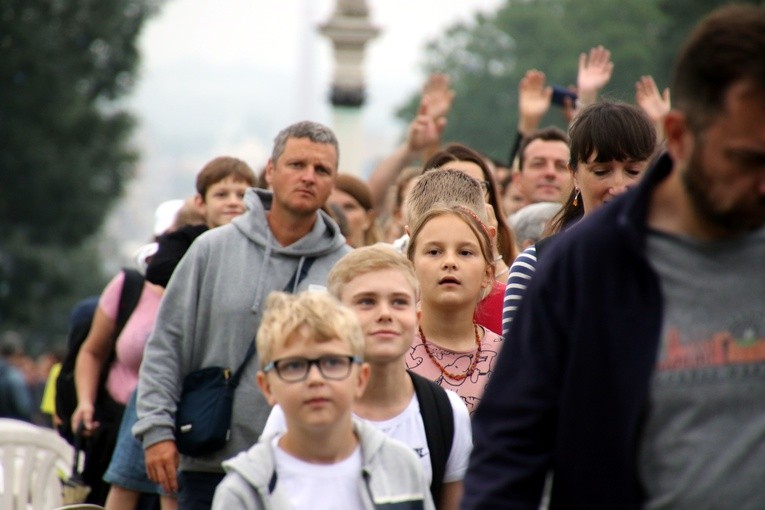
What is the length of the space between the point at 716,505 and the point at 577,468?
0.30 m

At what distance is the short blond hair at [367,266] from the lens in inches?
191

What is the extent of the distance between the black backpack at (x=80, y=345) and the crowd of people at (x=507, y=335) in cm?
122

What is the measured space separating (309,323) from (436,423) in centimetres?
82

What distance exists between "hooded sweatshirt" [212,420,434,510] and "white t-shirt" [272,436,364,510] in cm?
3

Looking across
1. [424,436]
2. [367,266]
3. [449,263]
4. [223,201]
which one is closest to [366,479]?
[424,436]

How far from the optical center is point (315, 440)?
4.11 metres

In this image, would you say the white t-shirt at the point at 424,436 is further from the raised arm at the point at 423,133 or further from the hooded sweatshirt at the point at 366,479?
the raised arm at the point at 423,133

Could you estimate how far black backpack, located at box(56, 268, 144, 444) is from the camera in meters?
7.78

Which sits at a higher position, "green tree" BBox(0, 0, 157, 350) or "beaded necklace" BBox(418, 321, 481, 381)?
"green tree" BBox(0, 0, 157, 350)

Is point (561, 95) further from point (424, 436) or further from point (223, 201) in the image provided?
point (424, 436)

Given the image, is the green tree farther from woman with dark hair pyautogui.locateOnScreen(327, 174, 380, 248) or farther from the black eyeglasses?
the black eyeglasses

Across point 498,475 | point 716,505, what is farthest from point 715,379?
point 498,475

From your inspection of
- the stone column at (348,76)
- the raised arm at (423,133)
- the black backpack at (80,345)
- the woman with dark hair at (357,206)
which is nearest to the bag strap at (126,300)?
the black backpack at (80,345)

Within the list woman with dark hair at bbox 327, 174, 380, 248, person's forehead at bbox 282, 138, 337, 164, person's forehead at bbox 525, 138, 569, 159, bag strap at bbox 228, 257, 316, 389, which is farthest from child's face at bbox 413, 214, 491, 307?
woman with dark hair at bbox 327, 174, 380, 248
